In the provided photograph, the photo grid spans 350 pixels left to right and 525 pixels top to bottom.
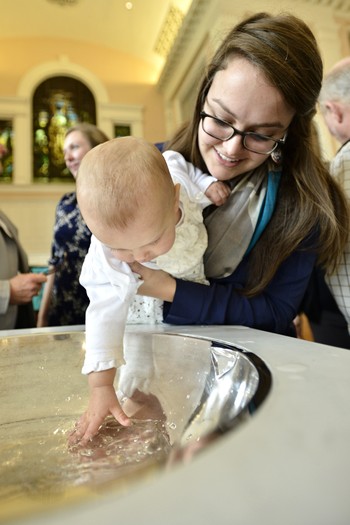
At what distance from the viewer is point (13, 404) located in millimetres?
554

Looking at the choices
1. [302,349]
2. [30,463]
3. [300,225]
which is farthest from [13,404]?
[300,225]

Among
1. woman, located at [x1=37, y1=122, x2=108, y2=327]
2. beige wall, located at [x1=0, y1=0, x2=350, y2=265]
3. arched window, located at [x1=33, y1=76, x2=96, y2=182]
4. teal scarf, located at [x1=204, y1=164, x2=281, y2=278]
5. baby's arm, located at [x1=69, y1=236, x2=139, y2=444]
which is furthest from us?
arched window, located at [x1=33, y1=76, x2=96, y2=182]

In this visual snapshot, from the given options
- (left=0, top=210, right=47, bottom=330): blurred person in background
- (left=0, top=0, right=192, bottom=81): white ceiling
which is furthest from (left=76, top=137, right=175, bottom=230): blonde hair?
(left=0, top=0, right=192, bottom=81): white ceiling

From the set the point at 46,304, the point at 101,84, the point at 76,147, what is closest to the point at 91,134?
the point at 76,147

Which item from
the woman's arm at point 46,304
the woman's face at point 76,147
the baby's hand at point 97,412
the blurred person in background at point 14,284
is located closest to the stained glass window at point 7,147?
the woman's face at point 76,147

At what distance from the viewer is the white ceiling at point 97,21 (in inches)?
176

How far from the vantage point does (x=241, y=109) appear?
66 centimetres

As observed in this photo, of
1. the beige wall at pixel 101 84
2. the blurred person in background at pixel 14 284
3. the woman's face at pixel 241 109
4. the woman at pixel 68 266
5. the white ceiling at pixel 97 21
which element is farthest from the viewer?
the white ceiling at pixel 97 21

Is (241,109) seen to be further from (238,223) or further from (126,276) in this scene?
(126,276)

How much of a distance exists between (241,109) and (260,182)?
6.9 inches

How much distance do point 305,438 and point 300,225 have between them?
592mm

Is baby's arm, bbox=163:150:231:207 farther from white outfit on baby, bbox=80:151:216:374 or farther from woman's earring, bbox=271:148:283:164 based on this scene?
woman's earring, bbox=271:148:283:164

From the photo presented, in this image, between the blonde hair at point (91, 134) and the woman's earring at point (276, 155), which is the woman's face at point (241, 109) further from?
the blonde hair at point (91, 134)

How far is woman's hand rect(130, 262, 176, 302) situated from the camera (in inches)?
25.6
